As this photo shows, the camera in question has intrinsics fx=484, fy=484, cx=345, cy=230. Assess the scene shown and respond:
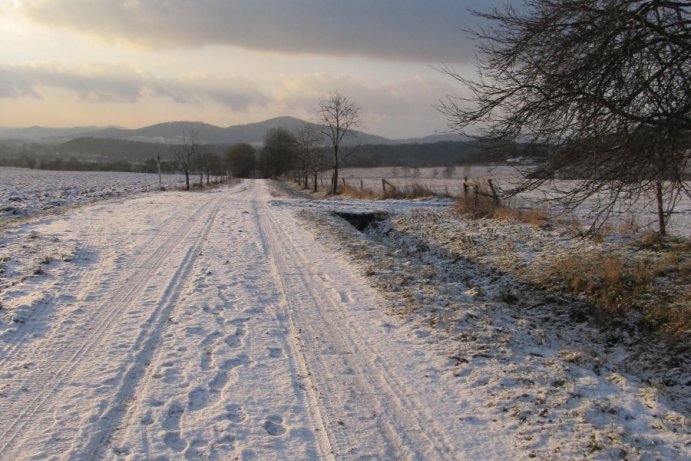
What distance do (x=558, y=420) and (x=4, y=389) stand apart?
509 centimetres

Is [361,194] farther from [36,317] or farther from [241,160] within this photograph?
[241,160]

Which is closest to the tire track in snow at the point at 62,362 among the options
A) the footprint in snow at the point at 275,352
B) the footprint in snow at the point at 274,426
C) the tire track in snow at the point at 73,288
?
the tire track in snow at the point at 73,288

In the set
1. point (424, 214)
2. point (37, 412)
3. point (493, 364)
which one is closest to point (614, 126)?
point (493, 364)

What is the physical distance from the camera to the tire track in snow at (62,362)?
13.1 feet

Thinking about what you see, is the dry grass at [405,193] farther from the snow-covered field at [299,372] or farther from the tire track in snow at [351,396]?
the tire track in snow at [351,396]

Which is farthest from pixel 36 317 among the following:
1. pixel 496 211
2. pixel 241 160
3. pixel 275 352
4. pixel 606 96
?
pixel 241 160

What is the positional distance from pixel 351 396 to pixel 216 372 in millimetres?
1513

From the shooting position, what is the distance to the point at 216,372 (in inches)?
201

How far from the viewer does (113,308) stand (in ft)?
23.2

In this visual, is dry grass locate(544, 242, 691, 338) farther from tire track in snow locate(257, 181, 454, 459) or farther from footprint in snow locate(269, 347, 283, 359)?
footprint in snow locate(269, 347, 283, 359)

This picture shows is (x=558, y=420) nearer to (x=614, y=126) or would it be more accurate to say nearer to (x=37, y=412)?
(x=614, y=126)

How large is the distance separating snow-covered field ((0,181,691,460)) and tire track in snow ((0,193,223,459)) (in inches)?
0.9

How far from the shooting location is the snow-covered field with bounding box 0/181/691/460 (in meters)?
3.88

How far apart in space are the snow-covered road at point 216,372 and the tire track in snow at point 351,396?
0.05ft
